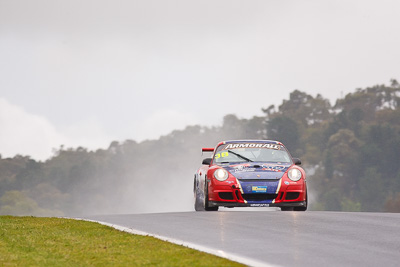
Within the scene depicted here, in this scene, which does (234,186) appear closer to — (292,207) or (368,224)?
(292,207)

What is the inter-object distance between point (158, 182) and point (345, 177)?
51624 millimetres

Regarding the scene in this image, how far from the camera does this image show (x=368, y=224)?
14438mm

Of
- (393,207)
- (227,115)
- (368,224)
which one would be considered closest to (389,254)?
(368,224)

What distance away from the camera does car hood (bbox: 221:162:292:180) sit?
17844 millimetres

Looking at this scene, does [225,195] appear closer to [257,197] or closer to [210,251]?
[257,197]

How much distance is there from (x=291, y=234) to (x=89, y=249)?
9.56 feet

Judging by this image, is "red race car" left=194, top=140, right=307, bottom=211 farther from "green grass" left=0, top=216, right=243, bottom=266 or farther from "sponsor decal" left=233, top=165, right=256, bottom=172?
"green grass" left=0, top=216, right=243, bottom=266

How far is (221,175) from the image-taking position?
17922mm

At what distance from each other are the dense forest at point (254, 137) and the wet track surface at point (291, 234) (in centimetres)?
10714

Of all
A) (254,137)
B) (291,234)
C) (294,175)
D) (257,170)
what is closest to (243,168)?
(257,170)

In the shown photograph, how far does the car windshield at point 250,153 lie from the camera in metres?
18.9

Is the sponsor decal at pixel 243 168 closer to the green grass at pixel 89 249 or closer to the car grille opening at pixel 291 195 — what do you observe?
the car grille opening at pixel 291 195

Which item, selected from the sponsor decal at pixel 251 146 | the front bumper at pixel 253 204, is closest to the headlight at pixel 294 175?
the front bumper at pixel 253 204

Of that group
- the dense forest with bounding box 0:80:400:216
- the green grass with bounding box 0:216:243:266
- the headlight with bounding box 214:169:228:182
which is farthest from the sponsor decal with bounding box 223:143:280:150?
the dense forest with bounding box 0:80:400:216
